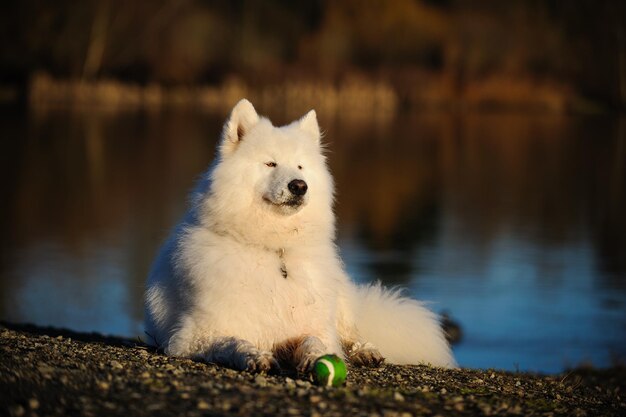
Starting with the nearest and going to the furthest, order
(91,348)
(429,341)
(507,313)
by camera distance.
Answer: (91,348)
(429,341)
(507,313)

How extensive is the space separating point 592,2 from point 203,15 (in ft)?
85.1

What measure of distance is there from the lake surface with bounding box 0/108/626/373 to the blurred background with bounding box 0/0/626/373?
84 millimetres

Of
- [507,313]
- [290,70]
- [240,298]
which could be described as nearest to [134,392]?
[240,298]

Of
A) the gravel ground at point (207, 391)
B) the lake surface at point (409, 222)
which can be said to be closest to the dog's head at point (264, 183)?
the gravel ground at point (207, 391)

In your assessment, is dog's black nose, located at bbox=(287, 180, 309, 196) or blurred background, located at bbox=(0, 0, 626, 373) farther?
blurred background, located at bbox=(0, 0, 626, 373)

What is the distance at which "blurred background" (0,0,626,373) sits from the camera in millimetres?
18172

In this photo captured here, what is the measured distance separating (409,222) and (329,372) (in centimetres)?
2028

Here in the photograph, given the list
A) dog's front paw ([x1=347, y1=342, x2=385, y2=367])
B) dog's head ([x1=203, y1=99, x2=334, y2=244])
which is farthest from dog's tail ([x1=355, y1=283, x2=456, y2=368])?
dog's head ([x1=203, y1=99, x2=334, y2=244])

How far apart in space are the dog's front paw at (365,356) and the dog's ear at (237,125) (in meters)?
1.90

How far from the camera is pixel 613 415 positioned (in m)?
7.40

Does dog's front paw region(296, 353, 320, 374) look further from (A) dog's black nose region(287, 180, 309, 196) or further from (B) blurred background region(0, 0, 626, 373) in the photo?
(B) blurred background region(0, 0, 626, 373)

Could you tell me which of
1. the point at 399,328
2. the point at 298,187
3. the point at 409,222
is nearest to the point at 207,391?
the point at 298,187

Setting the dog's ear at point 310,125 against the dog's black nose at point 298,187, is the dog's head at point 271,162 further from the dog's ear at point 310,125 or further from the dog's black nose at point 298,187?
the dog's ear at point 310,125

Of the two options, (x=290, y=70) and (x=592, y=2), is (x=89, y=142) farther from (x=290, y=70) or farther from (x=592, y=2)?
(x=592, y=2)
